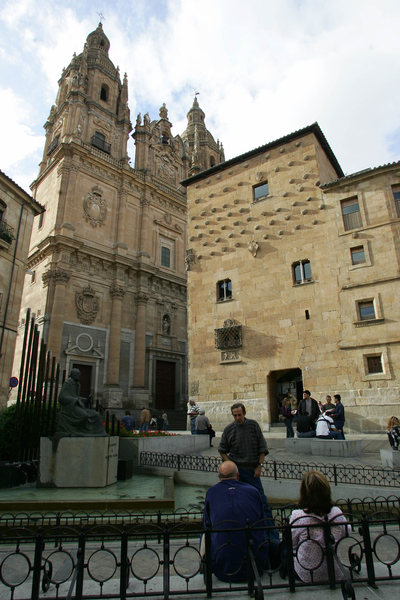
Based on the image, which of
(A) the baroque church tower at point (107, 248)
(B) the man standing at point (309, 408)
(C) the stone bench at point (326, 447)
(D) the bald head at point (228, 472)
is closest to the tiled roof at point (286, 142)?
(A) the baroque church tower at point (107, 248)

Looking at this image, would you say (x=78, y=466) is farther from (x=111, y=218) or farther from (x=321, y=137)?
(x=111, y=218)

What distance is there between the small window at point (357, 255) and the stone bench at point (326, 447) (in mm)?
8622

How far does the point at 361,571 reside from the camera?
138 inches

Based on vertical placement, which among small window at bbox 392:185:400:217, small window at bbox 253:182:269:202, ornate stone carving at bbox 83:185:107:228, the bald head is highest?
ornate stone carving at bbox 83:185:107:228

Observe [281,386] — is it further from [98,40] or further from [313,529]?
[98,40]

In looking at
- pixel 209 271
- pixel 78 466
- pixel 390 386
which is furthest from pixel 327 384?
pixel 78 466

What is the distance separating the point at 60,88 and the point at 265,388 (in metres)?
36.6

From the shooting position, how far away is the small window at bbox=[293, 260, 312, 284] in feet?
56.9

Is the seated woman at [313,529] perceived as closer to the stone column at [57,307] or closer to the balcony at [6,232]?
the balcony at [6,232]

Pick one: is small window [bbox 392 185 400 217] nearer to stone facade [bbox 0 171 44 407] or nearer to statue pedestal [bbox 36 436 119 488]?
statue pedestal [bbox 36 436 119 488]

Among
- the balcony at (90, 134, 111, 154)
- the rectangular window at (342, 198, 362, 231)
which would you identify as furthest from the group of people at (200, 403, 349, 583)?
the balcony at (90, 134, 111, 154)

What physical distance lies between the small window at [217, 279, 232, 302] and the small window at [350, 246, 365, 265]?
610 cm

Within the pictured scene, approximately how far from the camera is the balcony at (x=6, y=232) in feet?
66.4

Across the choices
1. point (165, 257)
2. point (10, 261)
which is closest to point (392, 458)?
point (10, 261)
